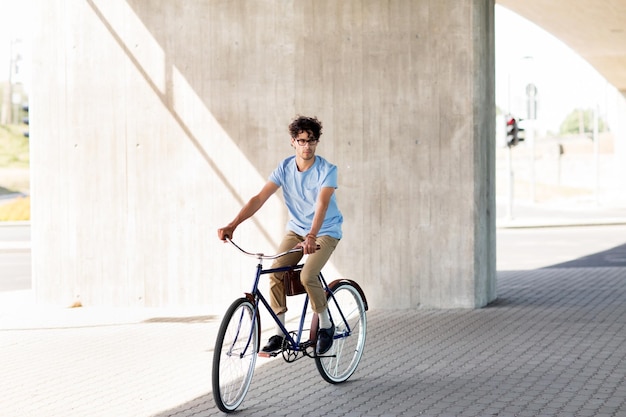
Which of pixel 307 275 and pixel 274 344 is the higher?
pixel 307 275

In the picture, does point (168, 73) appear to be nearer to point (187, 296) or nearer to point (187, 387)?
point (187, 296)

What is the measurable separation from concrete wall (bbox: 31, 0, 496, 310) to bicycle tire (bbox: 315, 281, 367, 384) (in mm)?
3998

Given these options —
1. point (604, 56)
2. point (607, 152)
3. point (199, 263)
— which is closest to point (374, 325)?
point (199, 263)

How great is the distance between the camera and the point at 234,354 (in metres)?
6.62

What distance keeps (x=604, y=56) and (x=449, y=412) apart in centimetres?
2966

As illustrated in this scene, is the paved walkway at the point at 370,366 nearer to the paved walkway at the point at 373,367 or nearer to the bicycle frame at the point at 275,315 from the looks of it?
the paved walkway at the point at 373,367

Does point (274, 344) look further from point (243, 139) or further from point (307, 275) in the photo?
point (243, 139)

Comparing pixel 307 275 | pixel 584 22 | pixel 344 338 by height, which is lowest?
pixel 344 338

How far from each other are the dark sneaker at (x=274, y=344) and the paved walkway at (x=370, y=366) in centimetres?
33

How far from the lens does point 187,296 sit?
1230 cm

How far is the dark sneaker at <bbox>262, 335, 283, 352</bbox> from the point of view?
22.9 feet

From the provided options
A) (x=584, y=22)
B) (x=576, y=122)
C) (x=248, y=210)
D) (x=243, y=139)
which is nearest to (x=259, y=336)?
(x=248, y=210)

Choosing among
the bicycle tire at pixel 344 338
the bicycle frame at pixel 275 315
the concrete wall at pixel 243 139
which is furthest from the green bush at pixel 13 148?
the bicycle frame at pixel 275 315

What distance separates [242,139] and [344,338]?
194 inches
